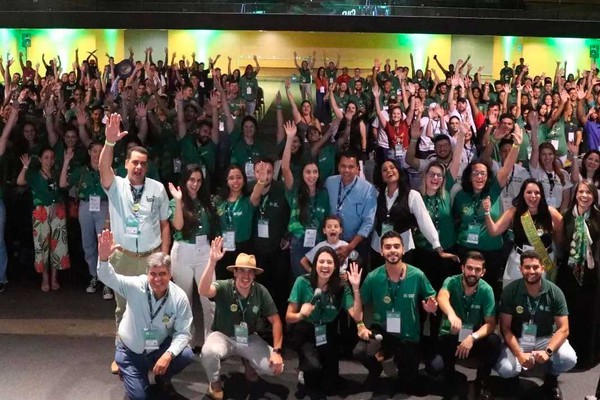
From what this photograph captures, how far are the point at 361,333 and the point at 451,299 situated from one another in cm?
68

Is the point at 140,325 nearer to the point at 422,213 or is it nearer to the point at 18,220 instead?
the point at 422,213

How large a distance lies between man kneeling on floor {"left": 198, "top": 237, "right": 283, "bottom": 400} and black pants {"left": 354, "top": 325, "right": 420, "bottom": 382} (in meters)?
0.60

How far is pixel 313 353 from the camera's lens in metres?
4.42

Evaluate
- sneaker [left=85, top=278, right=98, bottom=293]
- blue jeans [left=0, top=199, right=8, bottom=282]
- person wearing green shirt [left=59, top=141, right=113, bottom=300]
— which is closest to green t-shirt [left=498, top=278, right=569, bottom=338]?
person wearing green shirt [left=59, top=141, right=113, bottom=300]

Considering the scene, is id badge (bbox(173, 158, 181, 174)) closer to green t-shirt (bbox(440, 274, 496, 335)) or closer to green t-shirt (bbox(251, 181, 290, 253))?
green t-shirt (bbox(251, 181, 290, 253))

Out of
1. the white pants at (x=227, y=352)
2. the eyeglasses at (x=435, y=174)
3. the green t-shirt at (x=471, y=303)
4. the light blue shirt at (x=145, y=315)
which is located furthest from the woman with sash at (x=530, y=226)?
the light blue shirt at (x=145, y=315)

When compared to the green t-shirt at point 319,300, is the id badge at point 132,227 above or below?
above

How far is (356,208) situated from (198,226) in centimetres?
123

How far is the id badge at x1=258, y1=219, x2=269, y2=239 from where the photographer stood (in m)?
5.03

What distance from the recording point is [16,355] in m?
4.82

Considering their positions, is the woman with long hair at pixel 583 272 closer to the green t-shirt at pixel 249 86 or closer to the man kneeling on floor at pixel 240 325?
the man kneeling on floor at pixel 240 325

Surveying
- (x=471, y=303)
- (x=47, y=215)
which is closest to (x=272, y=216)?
(x=471, y=303)

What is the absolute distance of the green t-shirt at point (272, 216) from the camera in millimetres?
5035

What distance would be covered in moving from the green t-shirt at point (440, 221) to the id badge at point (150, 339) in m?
2.12
